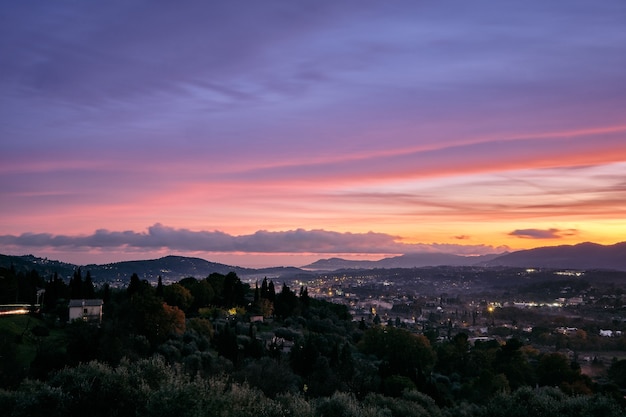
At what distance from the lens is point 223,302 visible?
110 m

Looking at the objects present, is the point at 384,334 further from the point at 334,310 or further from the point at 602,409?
the point at 602,409

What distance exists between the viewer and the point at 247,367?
5825 centimetres

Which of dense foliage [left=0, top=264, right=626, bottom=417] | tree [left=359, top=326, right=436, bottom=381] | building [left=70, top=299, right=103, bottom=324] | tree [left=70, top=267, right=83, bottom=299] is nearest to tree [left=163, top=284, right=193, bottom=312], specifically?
dense foliage [left=0, top=264, right=626, bottom=417]

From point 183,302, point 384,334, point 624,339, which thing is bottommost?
point 624,339

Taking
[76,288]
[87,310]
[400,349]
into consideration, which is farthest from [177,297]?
[400,349]

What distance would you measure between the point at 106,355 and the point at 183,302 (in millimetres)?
40137

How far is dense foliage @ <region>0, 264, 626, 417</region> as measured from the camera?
31812 mm

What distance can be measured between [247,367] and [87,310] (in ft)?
95.7

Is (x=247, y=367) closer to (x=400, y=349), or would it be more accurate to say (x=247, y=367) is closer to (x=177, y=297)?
(x=177, y=297)

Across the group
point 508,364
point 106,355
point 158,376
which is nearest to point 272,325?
point 508,364

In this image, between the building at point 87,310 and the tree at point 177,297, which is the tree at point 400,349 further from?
the building at point 87,310

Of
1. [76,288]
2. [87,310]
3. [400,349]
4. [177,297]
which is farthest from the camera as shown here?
[177,297]

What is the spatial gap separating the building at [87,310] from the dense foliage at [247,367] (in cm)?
234

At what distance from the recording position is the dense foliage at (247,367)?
104 feet
